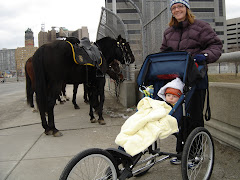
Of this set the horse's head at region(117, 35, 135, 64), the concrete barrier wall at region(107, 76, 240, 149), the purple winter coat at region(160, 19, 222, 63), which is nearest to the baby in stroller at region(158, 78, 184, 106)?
the purple winter coat at region(160, 19, 222, 63)

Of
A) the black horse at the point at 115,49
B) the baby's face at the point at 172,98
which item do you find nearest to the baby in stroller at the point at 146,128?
the baby's face at the point at 172,98

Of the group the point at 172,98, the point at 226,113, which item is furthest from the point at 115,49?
the point at 172,98

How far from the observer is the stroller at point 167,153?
219 centimetres

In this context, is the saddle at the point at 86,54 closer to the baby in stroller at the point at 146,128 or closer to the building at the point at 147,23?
the building at the point at 147,23

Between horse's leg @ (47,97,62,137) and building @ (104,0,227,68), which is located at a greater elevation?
building @ (104,0,227,68)

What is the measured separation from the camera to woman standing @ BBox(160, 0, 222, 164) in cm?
278

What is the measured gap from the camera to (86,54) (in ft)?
18.5

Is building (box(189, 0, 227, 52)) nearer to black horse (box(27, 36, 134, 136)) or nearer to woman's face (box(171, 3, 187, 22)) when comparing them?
black horse (box(27, 36, 134, 136))

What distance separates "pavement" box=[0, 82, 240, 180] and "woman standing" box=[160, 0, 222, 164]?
0.72m

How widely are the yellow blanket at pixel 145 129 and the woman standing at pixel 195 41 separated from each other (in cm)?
51

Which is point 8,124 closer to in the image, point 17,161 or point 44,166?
point 17,161

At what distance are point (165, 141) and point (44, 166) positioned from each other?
7.11 ft

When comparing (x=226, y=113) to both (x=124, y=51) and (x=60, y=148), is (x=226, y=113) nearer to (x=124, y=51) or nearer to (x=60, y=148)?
(x=60, y=148)

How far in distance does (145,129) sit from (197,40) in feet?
4.48
